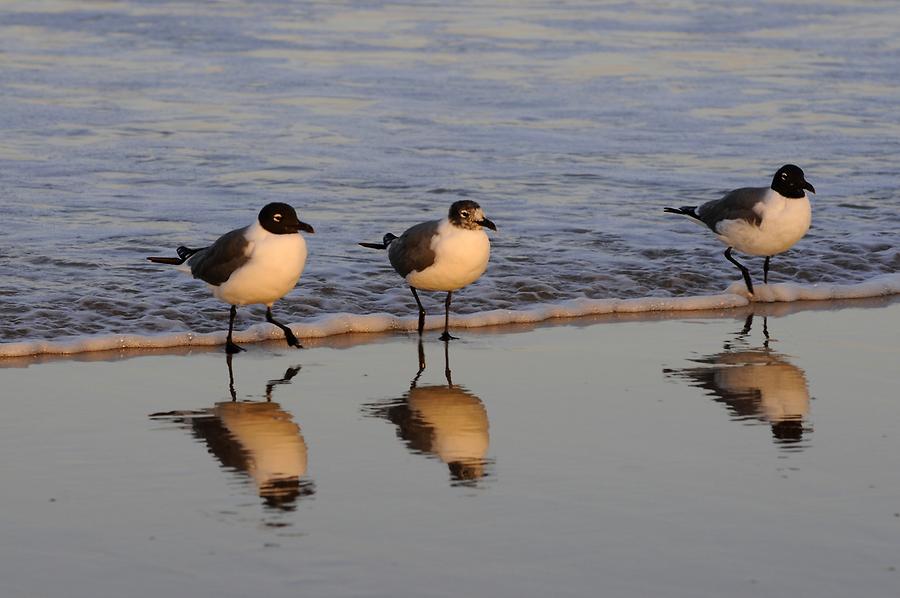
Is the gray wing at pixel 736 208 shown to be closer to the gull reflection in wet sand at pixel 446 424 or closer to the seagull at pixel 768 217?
the seagull at pixel 768 217

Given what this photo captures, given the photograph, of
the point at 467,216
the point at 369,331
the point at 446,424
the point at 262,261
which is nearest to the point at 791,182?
the point at 467,216

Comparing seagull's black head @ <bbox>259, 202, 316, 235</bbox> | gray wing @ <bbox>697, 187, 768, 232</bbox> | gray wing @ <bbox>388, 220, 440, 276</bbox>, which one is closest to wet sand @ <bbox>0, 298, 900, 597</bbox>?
gray wing @ <bbox>388, 220, 440, 276</bbox>

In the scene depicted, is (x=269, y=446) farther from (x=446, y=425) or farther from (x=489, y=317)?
(x=489, y=317)

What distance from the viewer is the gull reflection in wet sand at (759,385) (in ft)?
28.3

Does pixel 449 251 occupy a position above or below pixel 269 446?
above

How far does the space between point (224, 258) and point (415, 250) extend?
1401 millimetres

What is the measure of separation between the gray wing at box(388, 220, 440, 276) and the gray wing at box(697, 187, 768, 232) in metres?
2.94

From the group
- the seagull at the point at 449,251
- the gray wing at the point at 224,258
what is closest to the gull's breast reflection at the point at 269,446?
the gray wing at the point at 224,258

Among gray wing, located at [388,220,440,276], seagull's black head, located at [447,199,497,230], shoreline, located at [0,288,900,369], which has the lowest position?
shoreline, located at [0,288,900,369]

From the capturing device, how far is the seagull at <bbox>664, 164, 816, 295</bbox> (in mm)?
13148

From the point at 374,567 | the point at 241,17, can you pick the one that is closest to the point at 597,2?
the point at 241,17

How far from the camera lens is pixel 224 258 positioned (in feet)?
Result: 35.8

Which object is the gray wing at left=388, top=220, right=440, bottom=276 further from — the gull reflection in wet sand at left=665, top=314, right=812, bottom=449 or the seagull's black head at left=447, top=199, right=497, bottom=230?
the gull reflection in wet sand at left=665, top=314, right=812, bottom=449

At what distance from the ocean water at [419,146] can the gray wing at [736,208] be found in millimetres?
476
